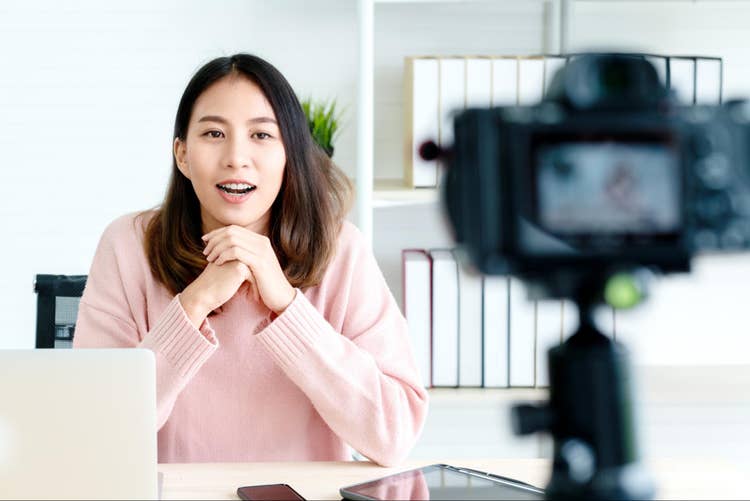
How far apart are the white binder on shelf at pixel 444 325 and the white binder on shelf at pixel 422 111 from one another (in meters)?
0.20

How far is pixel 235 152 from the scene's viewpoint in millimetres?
1570

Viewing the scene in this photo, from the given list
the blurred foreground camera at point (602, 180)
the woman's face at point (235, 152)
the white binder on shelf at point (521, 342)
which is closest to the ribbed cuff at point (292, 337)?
the woman's face at point (235, 152)

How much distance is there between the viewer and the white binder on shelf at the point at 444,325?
219 centimetres

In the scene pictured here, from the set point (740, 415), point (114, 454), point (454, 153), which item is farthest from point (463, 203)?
point (740, 415)

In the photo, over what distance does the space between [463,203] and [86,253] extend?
71.6 inches

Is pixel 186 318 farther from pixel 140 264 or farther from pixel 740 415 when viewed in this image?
pixel 740 415


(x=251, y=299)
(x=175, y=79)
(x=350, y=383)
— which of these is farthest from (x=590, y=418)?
(x=175, y=79)

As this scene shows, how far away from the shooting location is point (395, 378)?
1559 mm

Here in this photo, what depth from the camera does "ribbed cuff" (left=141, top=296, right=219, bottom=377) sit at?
1479mm

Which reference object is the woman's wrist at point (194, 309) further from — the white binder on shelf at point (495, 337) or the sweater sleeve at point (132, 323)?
the white binder on shelf at point (495, 337)

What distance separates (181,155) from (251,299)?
275mm

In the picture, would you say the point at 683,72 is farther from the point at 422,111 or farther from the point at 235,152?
the point at 235,152

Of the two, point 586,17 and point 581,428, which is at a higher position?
point 586,17

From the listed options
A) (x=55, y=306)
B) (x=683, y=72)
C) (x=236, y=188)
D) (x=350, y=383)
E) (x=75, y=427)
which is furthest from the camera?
(x=683, y=72)
